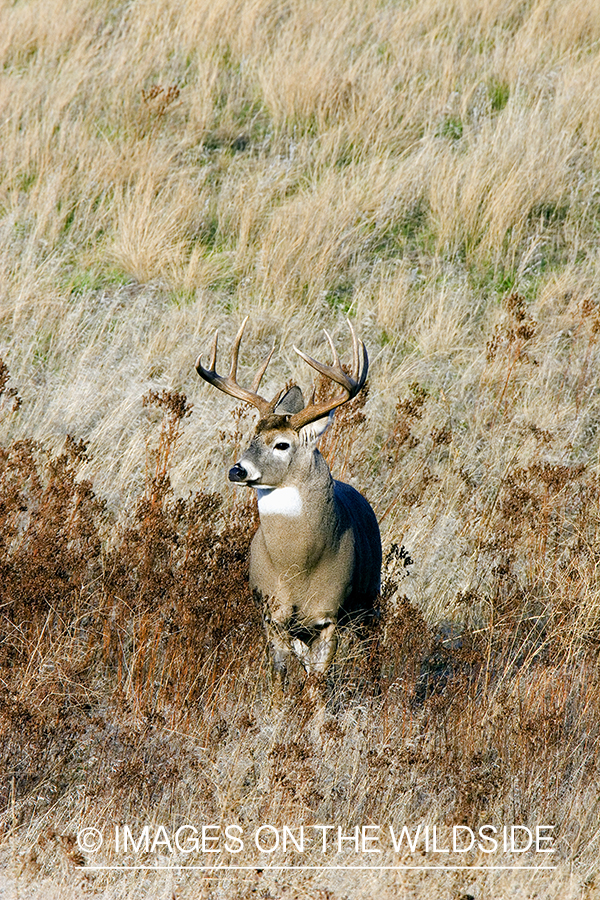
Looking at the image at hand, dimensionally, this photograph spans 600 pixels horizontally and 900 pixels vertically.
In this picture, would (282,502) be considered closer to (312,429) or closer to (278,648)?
(312,429)

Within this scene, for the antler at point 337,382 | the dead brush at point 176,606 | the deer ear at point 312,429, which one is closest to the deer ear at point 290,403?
the antler at point 337,382

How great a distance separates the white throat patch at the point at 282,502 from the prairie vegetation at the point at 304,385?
470 millimetres

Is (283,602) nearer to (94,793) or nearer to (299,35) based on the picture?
(94,793)

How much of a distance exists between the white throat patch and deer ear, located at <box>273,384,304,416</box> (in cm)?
48

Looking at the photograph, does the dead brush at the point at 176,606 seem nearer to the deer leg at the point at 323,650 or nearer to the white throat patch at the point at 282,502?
the deer leg at the point at 323,650

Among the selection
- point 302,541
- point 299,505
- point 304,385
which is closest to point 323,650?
point 302,541

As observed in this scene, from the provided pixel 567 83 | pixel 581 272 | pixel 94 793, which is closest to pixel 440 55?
pixel 567 83

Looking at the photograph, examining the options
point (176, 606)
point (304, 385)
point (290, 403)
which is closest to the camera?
point (176, 606)

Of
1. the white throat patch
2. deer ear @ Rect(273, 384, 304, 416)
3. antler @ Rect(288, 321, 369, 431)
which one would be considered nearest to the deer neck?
the white throat patch

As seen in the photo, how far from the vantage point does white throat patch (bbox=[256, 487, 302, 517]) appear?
5.12 m

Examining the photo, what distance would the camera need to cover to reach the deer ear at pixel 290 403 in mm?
5422

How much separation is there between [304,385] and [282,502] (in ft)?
9.66

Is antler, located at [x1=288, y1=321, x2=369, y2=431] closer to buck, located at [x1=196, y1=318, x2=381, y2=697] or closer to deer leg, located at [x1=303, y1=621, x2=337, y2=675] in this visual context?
buck, located at [x1=196, y1=318, x2=381, y2=697]

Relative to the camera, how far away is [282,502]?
16.8 feet
